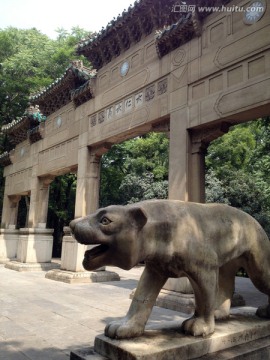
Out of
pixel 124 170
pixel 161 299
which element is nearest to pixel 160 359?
pixel 161 299

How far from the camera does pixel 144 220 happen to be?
2938mm

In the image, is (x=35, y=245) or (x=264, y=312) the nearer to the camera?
(x=264, y=312)

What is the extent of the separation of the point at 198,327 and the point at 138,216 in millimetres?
1219

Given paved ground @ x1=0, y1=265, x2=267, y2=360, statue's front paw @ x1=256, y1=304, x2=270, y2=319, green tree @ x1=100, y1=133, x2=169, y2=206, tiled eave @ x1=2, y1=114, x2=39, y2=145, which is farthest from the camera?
green tree @ x1=100, y1=133, x2=169, y2=206

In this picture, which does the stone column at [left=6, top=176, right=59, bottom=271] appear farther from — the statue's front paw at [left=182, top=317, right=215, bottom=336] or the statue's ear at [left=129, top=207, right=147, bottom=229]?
the statue's ear at [left=129, top=207, right=147, bottom=229]

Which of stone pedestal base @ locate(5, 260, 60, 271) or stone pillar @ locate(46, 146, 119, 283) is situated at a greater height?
stone pillar @ locate(46, 146, 119, 283)

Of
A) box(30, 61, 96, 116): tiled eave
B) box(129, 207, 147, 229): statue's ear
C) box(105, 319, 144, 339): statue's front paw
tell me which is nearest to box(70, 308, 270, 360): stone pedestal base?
box(105, 319, 144, 339): statue's front paw

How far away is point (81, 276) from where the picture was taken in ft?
35.2

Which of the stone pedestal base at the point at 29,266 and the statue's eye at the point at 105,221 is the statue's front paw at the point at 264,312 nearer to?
the statue's eye at the point at 105,221

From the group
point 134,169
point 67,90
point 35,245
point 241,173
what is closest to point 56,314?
point 35,245

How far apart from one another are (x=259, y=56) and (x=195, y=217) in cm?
477

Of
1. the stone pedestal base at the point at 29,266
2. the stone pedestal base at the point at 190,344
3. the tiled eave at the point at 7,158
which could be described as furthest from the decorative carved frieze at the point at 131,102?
the tiled eave at the point at 7,158

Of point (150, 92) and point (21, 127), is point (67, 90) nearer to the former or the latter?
point (21, 127)

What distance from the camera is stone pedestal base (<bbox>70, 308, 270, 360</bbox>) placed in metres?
2.77
